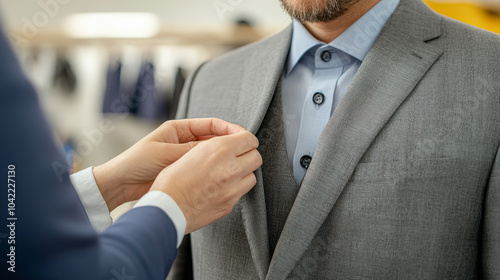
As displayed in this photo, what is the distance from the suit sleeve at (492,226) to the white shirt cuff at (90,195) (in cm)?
64

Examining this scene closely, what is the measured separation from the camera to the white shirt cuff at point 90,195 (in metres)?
0.78

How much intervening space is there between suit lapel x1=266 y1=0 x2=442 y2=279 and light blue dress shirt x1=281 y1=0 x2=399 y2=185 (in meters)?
0.06

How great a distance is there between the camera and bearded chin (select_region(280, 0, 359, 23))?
75cm

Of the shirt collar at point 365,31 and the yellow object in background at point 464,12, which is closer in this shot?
the shirt collar at point 365,31

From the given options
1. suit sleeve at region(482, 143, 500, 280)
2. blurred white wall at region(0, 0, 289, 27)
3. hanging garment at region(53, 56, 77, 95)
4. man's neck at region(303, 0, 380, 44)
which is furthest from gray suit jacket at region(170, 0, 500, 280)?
hanging garment at region(53, 56, 77, 95)

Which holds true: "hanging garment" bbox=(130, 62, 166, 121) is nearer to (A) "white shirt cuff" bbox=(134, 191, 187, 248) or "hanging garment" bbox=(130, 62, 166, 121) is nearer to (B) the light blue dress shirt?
(B) the light blue dress shirt

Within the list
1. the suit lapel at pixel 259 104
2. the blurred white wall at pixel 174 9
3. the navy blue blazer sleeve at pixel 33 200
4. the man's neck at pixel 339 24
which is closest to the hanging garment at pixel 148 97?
the blurred white wall at pixel 174 9

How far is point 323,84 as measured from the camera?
0.80 metres

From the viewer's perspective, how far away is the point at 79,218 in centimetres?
48

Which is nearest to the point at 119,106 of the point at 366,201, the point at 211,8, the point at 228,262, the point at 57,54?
the point at 57,54

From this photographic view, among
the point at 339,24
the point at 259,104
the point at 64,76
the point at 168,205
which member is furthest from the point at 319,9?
the point at 64,76

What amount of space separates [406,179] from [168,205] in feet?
1.19

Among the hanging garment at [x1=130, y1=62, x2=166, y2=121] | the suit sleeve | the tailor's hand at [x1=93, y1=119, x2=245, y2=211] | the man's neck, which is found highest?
the man's neck

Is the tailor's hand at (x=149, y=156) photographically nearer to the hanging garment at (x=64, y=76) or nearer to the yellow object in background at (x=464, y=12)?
the yellow object in background at (x=464, y=12)
